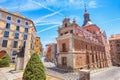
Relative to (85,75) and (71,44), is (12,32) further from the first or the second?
(85,75)

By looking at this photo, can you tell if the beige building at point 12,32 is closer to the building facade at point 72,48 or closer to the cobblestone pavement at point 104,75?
the building facade at point 72,48

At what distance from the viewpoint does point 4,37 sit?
28406 mm

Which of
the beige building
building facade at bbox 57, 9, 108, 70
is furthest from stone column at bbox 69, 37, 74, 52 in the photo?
the beige building

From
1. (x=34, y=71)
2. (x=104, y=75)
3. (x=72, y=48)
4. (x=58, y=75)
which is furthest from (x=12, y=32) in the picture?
(x=104, y=75)

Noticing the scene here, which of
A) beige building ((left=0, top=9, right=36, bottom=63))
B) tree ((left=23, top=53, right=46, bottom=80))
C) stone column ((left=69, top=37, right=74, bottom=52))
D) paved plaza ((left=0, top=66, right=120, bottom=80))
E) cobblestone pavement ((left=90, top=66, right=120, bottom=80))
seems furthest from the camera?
beige building ((left=0, top=9, right=36, bottom=63))

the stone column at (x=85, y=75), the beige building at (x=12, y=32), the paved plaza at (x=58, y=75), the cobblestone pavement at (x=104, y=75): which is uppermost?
the beige building at (x=12, y=32)

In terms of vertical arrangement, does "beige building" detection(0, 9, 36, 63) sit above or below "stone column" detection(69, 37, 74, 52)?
above

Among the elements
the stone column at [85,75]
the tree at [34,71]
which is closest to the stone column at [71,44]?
the stone column at [85,75]

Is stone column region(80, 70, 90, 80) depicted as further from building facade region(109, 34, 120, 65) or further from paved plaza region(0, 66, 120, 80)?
building facade region(109, 34, 120, 65)

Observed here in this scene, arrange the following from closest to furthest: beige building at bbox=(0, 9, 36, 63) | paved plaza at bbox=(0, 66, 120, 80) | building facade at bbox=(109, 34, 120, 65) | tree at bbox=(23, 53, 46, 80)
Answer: tree at bbox=(23, 53, 46, 80) → paved plaza at bbox=(0, 66, 120, 80) → beige building at bbox=(0, 9, 36, 63) → building facade at bbox=(109, 34, 120, 65)

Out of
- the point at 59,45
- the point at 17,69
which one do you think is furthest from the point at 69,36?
the point at 17,69

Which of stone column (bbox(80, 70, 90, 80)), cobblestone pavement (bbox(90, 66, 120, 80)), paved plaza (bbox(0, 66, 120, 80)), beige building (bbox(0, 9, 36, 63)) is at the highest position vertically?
beige building (bbox(0, 9, 36, 63))

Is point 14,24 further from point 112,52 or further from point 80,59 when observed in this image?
point 112,52

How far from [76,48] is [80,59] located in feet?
10.1
